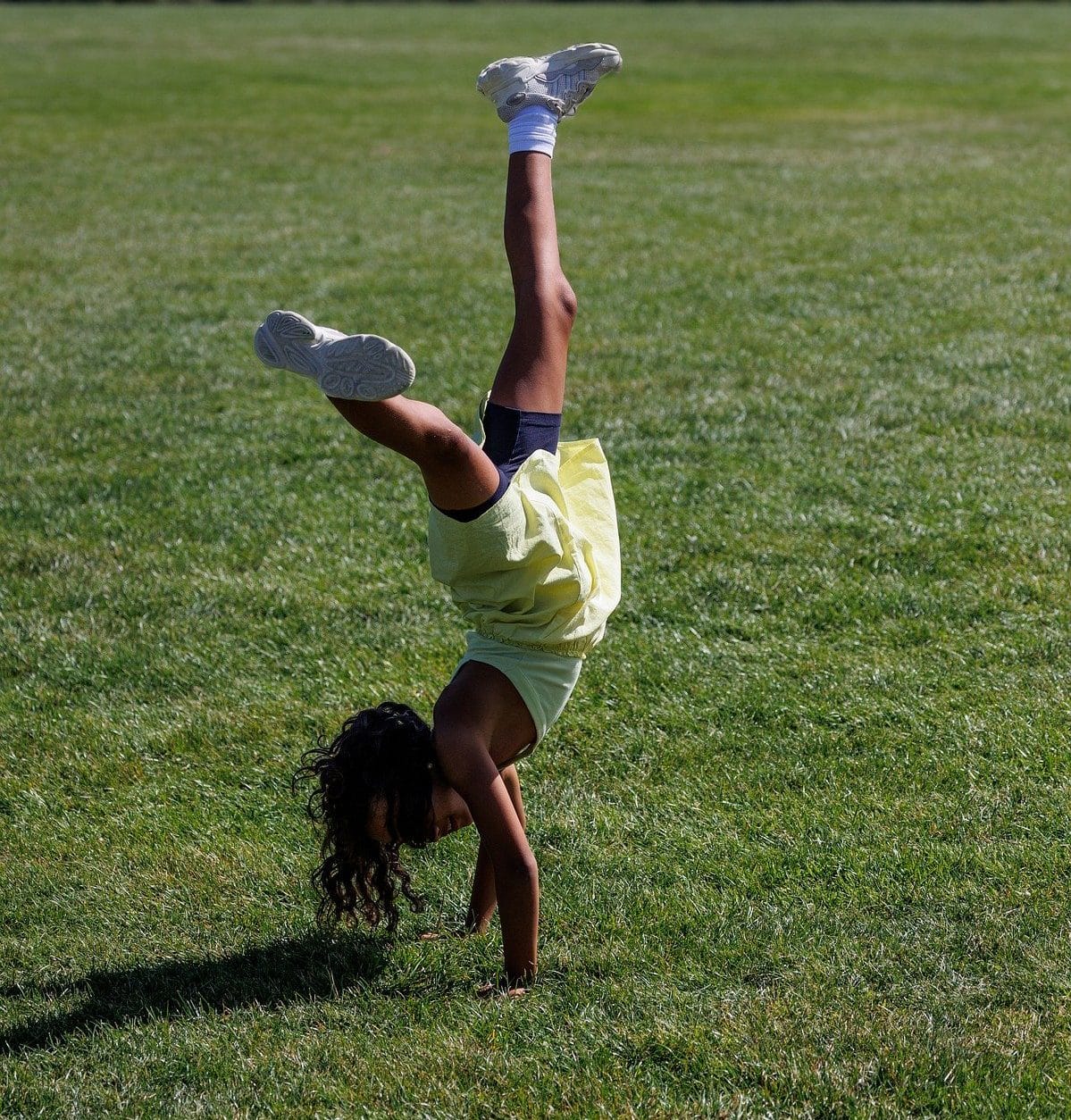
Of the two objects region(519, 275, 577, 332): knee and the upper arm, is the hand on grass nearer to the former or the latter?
the upper arm

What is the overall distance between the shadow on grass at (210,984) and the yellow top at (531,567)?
1014 mm

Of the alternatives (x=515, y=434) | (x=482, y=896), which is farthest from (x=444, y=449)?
(x=482, y=896)

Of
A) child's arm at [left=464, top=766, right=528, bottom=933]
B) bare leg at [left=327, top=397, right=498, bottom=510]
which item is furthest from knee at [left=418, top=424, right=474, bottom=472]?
child's arm at [left=464, top=766, right=528, bottom=933]

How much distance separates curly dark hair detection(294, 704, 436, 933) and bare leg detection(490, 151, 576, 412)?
1.12 m

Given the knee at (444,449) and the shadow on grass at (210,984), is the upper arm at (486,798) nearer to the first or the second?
the shadow on grass at (210,984)

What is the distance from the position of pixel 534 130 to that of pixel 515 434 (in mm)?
1234

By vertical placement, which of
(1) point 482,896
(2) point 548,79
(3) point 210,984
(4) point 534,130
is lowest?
(3) point 210,984

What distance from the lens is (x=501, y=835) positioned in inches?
147

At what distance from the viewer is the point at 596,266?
1202 cm

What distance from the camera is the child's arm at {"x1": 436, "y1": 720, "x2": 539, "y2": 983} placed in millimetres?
3727

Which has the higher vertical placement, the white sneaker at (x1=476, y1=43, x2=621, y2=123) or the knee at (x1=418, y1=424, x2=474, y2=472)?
the white sneaker at (x1=476, y1=43, x2=621, y2=123)

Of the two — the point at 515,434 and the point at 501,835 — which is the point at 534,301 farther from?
the point at 501,835

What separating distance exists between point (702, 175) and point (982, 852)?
13242 mm

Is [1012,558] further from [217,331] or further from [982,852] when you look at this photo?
[217,331]
